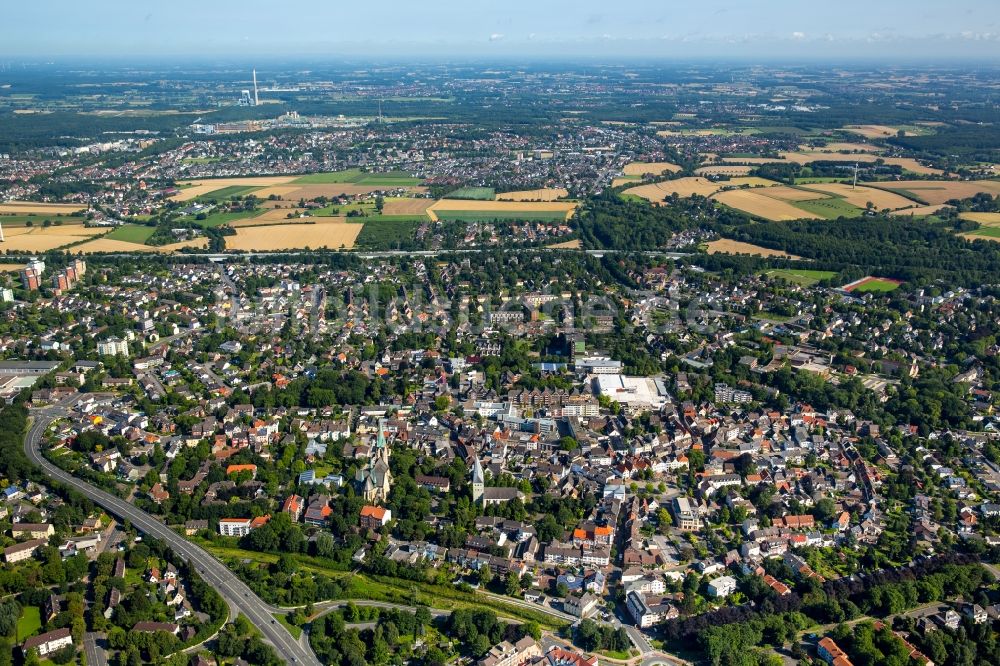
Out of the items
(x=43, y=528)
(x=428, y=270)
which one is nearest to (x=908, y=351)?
(x=428, y=270)

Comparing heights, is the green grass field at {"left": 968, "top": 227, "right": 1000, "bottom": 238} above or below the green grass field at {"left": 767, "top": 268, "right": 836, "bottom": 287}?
above

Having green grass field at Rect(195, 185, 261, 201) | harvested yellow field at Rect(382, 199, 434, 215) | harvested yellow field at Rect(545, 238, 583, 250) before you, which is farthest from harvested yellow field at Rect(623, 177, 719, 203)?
green grass field at Rect(195, 185, 261, 201)

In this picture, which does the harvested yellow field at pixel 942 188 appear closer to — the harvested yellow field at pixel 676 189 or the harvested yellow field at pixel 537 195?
the harvested yellow field at pixel 676 189

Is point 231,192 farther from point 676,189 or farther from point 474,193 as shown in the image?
point 676,189

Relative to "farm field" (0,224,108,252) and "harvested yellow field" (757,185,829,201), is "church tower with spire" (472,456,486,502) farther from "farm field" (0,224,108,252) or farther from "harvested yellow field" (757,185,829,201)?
"harvested yellow field" (757,185,829,201)

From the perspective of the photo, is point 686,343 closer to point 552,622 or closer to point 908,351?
point 908,351

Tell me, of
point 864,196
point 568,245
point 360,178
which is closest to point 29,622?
point 568,245
